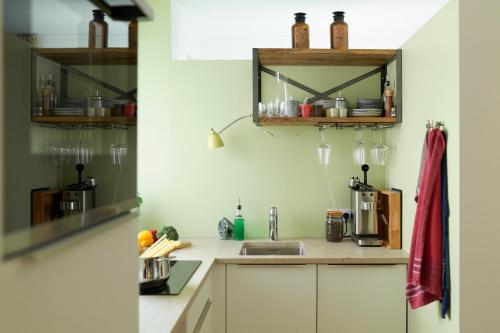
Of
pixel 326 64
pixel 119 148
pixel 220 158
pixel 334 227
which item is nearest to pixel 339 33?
pixel 326 64

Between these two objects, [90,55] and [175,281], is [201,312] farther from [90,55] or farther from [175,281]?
[90,55]

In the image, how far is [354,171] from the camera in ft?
10.4

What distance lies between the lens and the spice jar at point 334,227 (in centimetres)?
297

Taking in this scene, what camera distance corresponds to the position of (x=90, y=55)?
77 centimetres

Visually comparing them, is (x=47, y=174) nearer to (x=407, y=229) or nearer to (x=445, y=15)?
(x=445, y=15)

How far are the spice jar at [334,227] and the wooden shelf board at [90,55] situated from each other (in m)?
2.22

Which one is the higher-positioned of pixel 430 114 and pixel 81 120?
pixel 430 114

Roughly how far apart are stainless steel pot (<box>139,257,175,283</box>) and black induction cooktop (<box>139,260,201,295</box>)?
0.10 ft

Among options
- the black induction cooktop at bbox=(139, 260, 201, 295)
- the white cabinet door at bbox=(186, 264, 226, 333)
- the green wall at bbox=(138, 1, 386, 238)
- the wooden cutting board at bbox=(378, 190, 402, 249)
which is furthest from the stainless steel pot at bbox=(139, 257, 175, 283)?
the wooden cutting board at bbox=(378, 190, 402, 249)

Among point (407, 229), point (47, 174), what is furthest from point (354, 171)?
point (47, 174)

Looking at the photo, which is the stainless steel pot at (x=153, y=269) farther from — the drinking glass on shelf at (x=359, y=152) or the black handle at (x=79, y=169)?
the drinking glass on shelf at (x=359, y=152)

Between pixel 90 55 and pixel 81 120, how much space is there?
133mm

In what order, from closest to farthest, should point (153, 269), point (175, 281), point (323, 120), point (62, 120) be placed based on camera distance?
1. point (62, 120)
2. point (153, 269)
3. point (175, 281)
4. point (323, 120)

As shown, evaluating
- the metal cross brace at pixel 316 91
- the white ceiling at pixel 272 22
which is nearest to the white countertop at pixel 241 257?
the metal cross brace at pixel 316 91
